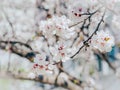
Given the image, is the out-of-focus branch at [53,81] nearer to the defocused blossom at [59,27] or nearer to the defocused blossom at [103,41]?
the defocused blossom at [59,27]

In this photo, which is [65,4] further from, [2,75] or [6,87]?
[6,87]

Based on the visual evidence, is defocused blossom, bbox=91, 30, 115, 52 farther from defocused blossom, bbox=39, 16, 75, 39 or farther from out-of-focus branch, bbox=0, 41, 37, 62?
out-of-focus branch, bbox=0, 41, 37, 62

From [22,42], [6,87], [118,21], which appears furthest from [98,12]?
[6,87]

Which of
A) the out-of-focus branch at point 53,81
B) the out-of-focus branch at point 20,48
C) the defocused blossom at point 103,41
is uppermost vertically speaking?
the defocused blossom at point 103,41

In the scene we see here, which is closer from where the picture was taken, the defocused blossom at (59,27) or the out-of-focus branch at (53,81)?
the defocused blossom at (59,27)

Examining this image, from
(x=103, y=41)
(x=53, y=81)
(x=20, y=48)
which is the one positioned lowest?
(x=53, y=81)

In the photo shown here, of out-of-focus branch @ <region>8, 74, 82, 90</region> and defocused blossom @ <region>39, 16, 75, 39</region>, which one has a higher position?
defocused blossom @ <region>39, 16, 75, 39</region>

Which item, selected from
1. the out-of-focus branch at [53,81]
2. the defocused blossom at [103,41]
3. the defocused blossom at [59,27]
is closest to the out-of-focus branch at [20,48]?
the out-of-focus branch at [53,81]

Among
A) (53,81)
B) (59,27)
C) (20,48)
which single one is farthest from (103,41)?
(20,48)

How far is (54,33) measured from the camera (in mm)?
2129

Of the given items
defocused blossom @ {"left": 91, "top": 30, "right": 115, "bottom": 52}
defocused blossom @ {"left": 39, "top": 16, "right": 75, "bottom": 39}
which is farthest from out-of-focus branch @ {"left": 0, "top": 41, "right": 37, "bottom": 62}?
defocused blossom @ {"left": 91, "top": 30, "right": 115, "bottom": 52}

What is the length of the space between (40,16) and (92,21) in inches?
52.0

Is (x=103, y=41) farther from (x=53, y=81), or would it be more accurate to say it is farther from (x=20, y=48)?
(x=20, y=48)

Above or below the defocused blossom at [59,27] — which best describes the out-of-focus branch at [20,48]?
below
